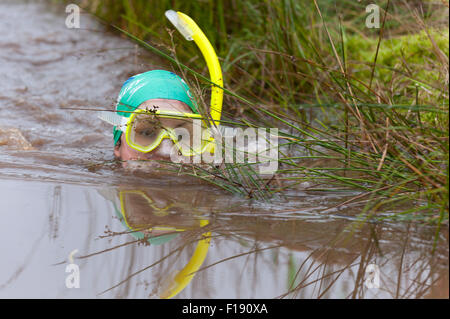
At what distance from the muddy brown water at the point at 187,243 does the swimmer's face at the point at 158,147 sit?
0.39 feet

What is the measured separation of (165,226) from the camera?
100 inches

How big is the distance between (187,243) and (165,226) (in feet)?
0.74

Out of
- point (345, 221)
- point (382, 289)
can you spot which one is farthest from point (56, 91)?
point (382, 289)

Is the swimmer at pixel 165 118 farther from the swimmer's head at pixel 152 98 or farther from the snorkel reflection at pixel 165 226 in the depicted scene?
the snorkel reflection at pixel 165 226

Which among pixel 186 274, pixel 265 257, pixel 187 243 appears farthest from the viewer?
pixel 187 243

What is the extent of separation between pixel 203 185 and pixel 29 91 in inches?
118

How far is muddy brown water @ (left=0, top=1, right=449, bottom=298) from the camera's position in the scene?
2.02 m

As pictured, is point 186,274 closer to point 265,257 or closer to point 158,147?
point 265,257

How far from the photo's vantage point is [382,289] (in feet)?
6.54

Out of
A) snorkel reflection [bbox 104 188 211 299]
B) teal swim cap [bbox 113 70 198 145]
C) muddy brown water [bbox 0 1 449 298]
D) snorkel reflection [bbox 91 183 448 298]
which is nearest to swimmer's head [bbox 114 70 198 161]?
teal swim cap [bbox 113 70 198 145]

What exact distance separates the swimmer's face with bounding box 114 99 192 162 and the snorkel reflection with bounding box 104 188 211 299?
439 millimetres

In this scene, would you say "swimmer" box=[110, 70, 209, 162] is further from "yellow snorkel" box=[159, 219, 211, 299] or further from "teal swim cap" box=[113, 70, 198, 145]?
"yellow snorkel" box=[159, 219, 211, 299]

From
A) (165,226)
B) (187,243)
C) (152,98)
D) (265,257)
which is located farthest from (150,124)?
(265,257)

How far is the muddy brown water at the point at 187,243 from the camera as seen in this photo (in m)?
2.02
